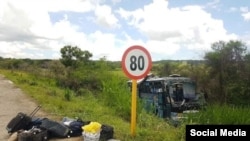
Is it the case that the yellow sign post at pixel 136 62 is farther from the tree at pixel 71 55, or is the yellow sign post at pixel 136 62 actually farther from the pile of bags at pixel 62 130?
the tree at pixel 71 55

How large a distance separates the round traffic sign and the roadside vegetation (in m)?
1.33

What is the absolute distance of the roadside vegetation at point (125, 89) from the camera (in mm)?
7766

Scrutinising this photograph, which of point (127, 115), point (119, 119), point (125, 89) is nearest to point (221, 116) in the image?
point (119, 119)

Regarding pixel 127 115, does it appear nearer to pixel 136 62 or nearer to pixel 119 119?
pixel 119 119

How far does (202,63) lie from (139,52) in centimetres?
2247

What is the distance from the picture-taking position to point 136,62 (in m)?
7.48

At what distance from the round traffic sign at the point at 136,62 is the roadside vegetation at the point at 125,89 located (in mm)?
1332

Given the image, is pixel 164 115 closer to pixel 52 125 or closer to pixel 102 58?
pixel 102 58

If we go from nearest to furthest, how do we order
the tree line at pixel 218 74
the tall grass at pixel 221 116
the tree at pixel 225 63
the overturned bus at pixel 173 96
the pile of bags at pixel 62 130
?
the pile of bags at pixel 62 130, the tall grass at pixel 221 116, the overturned bus at pixel 173 96, the tree line at pixel 218 74, the tree at pixel 225 63

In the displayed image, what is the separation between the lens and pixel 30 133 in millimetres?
7160

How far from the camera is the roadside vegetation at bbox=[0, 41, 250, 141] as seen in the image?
777cm

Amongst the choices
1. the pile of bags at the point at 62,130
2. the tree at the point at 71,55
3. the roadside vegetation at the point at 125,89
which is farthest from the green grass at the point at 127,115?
the tree at the point at 71,55

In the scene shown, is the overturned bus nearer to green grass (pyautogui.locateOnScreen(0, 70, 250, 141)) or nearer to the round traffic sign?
green grass (pyautogui.locateOnScreen(0, 70, 250, 141))

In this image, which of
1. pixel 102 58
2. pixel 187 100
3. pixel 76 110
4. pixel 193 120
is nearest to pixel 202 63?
pixel 102 58
